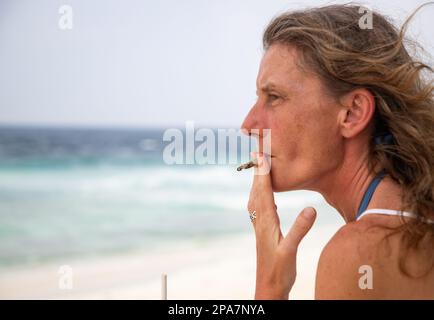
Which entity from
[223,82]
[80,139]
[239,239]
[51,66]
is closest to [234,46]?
[223,82]

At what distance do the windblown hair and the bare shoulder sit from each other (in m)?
0.30

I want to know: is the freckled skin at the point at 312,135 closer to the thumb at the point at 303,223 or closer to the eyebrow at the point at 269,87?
the eyebrow at the point at 269,87

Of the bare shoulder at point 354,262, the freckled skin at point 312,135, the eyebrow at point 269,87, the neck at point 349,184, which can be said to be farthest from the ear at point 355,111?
the bare shoulder at point 354,262

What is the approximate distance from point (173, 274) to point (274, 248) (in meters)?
8.37

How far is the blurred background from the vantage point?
10461 mm

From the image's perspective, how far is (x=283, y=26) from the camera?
2.07 m

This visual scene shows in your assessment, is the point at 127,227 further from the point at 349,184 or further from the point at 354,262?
the point at 354,262

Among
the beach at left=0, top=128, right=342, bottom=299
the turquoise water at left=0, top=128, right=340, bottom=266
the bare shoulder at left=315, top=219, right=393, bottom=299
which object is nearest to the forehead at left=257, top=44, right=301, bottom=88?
the bare shoulder at left=315, top=219, right=393, bottom=299

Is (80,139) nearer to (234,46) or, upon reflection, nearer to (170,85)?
(170,85)

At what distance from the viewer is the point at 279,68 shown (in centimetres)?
203

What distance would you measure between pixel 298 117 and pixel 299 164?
164 millimetres

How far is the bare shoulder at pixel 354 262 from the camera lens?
5.40ft

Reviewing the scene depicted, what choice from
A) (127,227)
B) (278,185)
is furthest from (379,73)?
(127,227)
